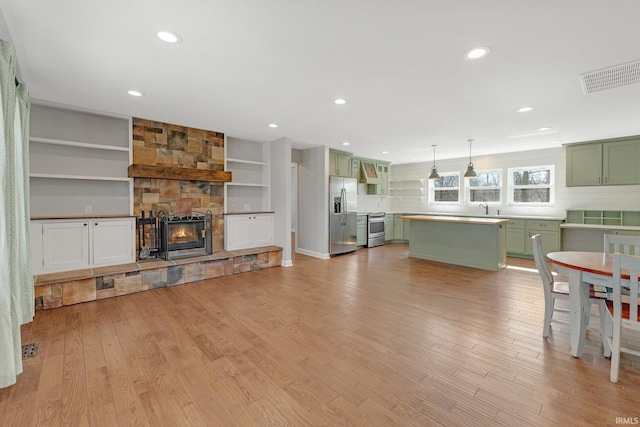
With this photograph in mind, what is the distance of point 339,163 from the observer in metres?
7.00

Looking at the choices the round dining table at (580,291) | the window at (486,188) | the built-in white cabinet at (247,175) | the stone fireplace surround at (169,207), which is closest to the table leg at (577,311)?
the round dining table at (580,291)

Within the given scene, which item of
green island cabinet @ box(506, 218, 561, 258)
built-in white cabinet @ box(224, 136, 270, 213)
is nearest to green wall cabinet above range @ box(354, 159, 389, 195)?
built-in white cabinet @ box(224, 136, 270, 213)

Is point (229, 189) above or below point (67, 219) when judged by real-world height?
above

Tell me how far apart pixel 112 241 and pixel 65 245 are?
0.51 meters

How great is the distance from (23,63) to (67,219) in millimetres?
1931

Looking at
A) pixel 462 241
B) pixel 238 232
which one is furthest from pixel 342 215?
pixel 462 241

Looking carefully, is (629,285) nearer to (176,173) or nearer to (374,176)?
(176,173)

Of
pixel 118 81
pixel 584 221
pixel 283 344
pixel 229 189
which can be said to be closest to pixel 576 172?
pixel 584 221

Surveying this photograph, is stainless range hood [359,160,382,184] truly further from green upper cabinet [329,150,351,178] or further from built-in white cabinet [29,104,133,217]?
built-in white cabinet [29,104,133,217]

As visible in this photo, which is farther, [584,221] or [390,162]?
[390,162]

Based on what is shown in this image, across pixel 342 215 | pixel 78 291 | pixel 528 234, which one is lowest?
pixel 78 291

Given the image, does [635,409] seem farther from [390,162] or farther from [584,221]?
[390,162]

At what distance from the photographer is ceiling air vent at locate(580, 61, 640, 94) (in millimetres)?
2523

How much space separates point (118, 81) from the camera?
2938 mm
